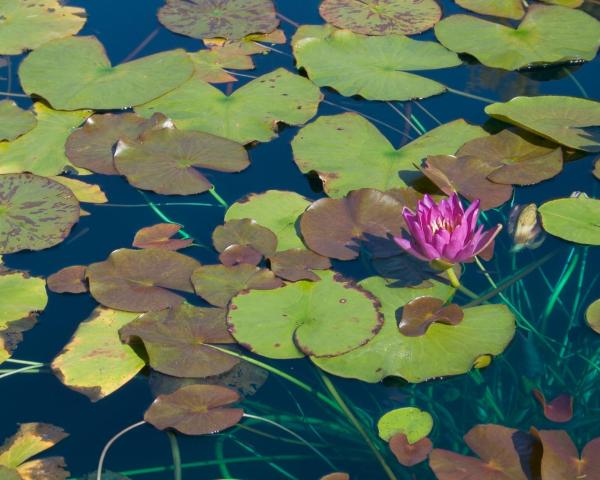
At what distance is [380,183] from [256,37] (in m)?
1.23

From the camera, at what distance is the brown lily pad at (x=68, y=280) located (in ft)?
9.01

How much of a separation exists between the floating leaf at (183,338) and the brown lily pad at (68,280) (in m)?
0.28

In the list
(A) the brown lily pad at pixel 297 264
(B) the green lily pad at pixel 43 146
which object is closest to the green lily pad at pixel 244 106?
(B) the green lily pad at pixel 43 146

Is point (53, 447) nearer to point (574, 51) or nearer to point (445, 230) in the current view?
point (445, 230)

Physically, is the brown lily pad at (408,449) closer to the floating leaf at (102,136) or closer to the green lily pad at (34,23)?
the floating leaf at (102,136)

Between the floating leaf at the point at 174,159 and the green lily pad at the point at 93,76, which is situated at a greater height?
the green lily pad at the point at 93,76

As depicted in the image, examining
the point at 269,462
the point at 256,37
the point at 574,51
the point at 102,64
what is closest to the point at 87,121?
the point at 102,64

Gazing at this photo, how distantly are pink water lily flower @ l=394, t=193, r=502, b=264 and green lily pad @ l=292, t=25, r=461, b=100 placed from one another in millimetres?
1029

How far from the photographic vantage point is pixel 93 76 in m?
3.57

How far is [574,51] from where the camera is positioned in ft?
12.0

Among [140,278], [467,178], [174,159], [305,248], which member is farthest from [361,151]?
[140,278]

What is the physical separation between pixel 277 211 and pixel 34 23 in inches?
67.9

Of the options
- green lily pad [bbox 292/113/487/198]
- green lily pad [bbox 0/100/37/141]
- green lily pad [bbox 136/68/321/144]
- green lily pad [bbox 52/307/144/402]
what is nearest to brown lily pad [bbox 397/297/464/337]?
green lily pad [bbox 292/113/487/198]

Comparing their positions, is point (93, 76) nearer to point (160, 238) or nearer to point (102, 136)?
point (102, 136)
